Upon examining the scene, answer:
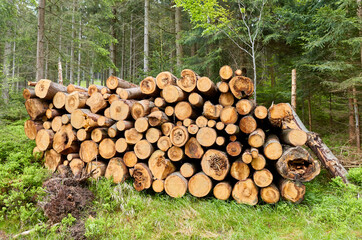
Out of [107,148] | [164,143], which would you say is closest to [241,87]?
[164,143]

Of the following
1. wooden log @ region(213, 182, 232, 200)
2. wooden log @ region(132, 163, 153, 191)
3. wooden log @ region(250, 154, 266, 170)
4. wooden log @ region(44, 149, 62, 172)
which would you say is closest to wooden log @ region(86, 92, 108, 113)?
wooden log @ region(44, 149, 62, 172)

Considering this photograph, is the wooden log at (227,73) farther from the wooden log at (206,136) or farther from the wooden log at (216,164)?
the wooden log at (216,164)

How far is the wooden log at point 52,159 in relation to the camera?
408 cm

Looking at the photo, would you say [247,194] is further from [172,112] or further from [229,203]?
[172,112]

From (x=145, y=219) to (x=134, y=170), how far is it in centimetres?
99

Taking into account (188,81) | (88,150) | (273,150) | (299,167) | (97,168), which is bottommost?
(97,168)

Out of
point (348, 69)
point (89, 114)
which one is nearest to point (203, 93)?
point (89, 114)

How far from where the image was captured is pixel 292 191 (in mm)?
2959

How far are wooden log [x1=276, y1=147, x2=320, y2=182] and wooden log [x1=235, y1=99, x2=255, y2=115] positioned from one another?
839mm

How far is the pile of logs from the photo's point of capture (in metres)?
3.07

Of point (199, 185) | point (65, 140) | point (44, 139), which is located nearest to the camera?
point (199, 185)

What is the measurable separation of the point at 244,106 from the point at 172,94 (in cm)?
121

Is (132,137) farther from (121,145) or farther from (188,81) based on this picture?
(188,81)

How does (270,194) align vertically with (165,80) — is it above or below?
below
